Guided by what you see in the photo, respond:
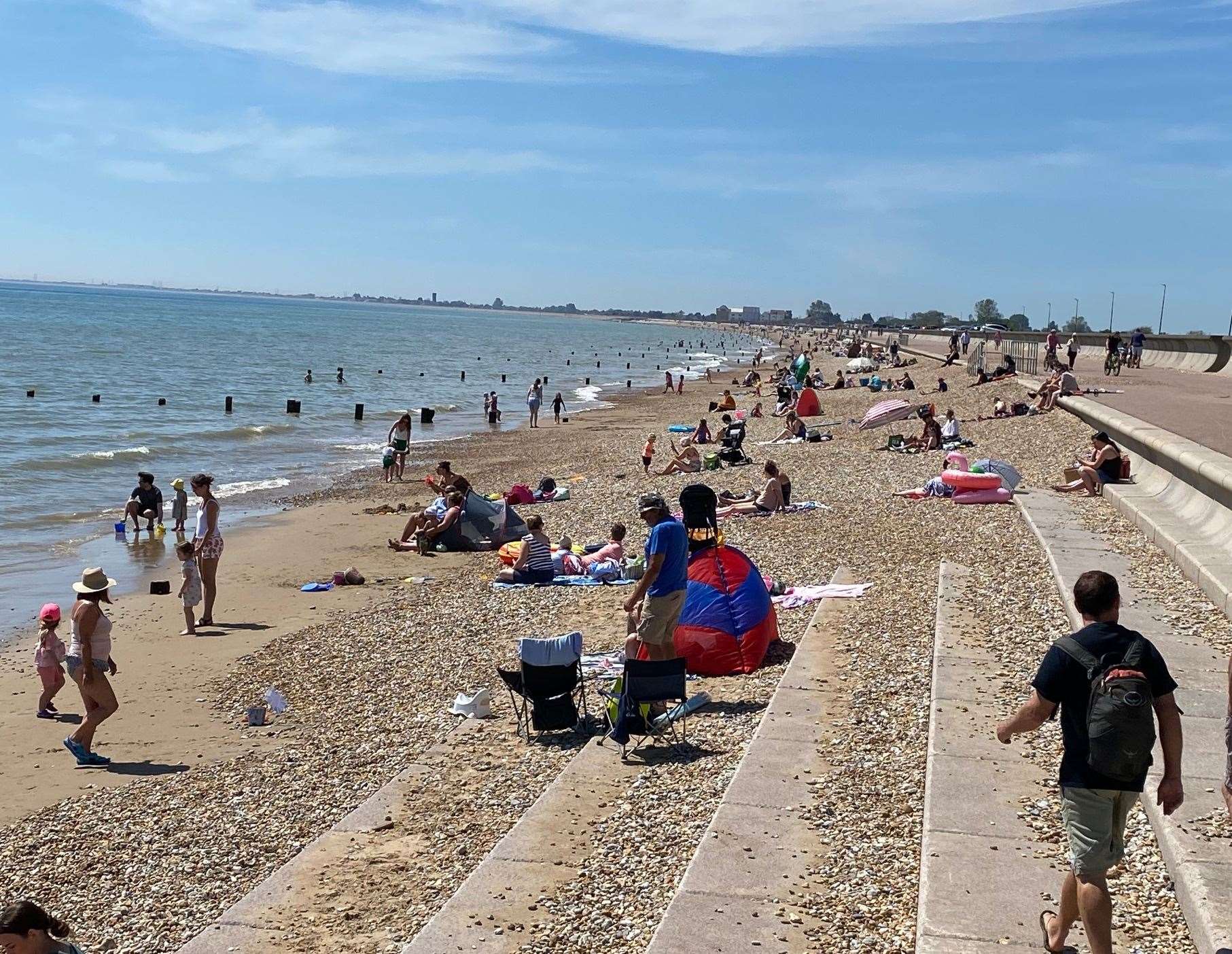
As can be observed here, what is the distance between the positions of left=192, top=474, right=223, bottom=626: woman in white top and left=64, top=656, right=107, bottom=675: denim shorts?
3286 mm

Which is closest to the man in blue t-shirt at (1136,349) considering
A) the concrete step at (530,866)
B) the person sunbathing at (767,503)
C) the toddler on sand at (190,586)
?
the person sunbathing at (767,503)

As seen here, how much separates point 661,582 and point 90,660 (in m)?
4.46

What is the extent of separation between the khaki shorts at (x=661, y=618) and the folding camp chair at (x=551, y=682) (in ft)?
1.73

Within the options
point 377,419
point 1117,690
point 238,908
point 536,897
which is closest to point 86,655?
point 238,908

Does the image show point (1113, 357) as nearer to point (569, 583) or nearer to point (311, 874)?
point (569, 583)

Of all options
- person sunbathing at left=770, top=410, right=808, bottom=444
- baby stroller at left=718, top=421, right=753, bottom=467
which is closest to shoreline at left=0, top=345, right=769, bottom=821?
baby stroller at left=718, top=421, right=753, bottom=467

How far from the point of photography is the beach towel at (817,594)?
1125cm

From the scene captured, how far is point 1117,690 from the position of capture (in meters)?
4.21

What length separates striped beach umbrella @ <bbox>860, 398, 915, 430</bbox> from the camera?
27031 millimetres

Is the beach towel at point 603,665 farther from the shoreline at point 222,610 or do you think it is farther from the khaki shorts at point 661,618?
the shoreline at point 222,610

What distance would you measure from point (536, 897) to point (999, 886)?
82.5 inches

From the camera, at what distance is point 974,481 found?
15.7 m

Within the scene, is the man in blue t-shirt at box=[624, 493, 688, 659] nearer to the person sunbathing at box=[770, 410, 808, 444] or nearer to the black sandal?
the black sandal

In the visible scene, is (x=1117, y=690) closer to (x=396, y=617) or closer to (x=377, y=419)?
(x=396, y=617)
